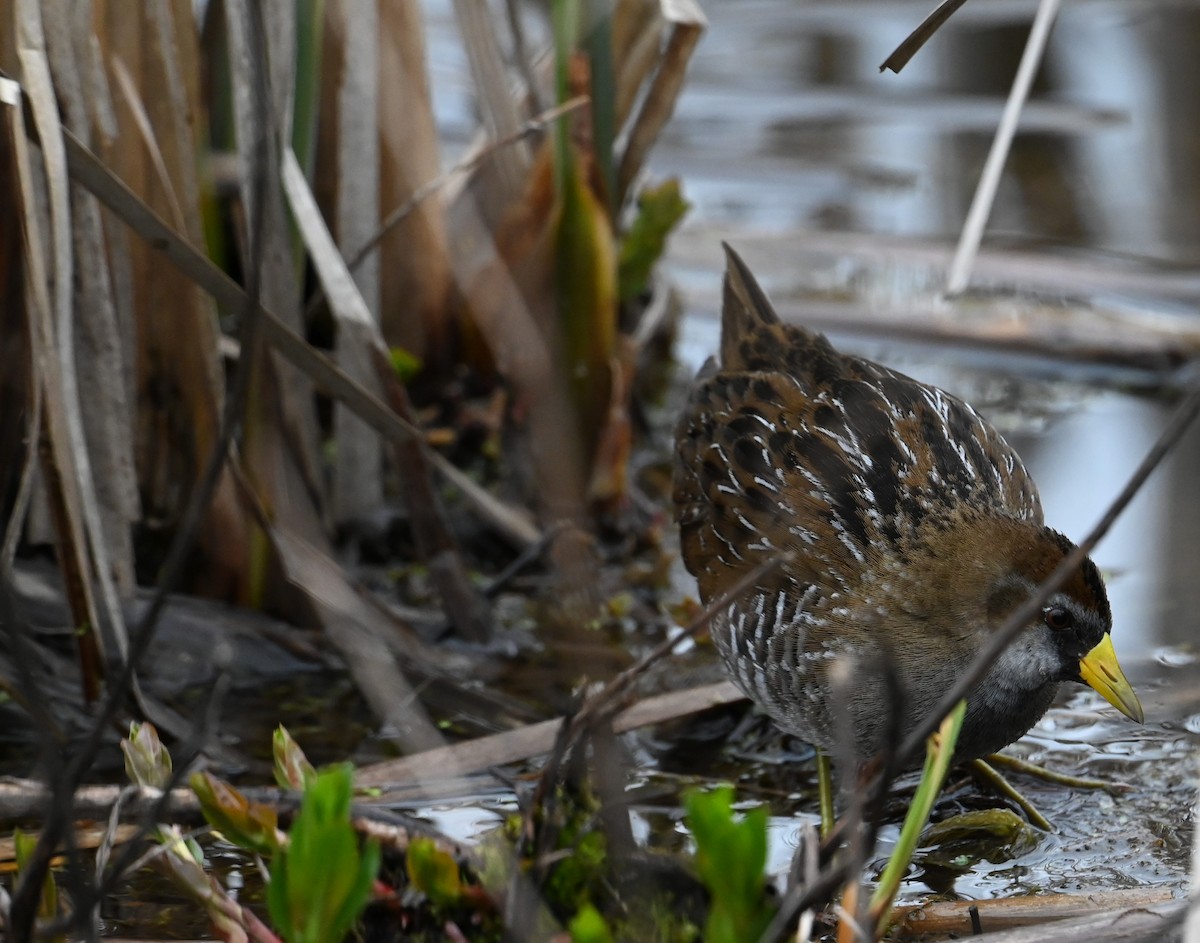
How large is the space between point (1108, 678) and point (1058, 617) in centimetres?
12

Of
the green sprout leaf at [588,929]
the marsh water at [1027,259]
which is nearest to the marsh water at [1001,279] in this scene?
the marsh water at [1027,259]

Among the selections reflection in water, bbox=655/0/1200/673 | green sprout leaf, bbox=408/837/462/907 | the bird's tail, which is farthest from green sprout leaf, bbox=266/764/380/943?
reflection in water, bbox=655/0/1200/673

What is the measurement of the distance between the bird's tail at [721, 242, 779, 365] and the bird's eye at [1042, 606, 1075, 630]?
0.91m

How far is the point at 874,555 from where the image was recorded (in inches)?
98.7

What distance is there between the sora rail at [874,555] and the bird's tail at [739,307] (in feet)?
0.60

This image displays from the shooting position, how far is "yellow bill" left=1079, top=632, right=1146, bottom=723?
232cm

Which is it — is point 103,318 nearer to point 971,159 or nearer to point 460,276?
point 460,276

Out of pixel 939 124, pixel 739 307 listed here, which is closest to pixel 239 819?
pixel 739 307

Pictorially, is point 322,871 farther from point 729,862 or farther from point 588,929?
point 729,862

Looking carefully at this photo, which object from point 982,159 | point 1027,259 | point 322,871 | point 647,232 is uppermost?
point 982,159

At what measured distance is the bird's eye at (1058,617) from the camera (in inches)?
90.1

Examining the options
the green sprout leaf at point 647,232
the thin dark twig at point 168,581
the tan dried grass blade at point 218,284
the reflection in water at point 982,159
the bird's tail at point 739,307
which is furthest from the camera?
the reflection in water at point 982,159

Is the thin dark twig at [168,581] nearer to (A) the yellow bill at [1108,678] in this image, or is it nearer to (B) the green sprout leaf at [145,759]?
(B) the green sprout leaf at [145,759]

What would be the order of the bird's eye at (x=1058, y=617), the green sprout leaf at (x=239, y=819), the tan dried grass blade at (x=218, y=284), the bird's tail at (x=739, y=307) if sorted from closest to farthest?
1. the green sprout leaf at (x=239, y=819)
2. the bird's eye at (x=1058, y=617)
3. the tan dried grass blade at (x=218, y=284)
4. the bird's tail at (x=739, y=307)
